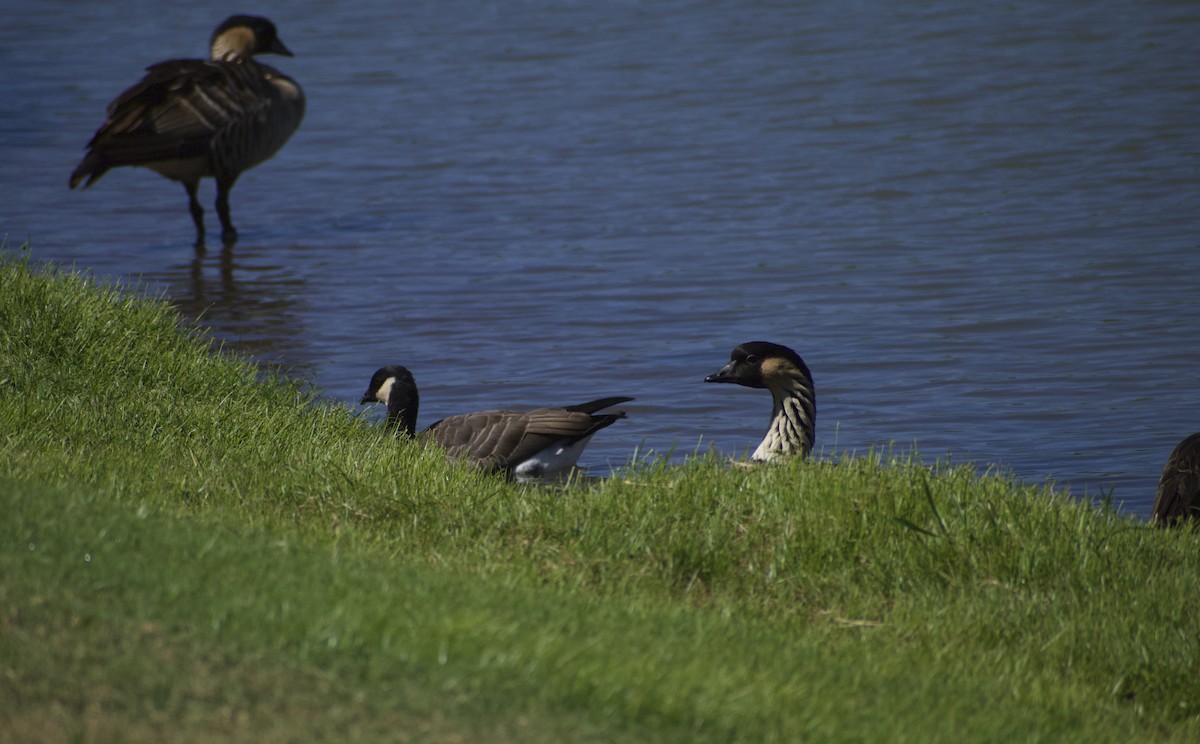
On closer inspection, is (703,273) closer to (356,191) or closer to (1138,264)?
(1138,264)

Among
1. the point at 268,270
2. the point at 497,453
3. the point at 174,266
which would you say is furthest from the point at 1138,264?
the point at 174,266

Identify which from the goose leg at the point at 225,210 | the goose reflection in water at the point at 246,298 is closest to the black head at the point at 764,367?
the goose reflection in water at the point at 246,298

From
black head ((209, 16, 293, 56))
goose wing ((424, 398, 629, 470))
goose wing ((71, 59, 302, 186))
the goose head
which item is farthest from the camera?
black head ((209, 16, 293, 56))

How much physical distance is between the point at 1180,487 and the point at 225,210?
37.7 feet

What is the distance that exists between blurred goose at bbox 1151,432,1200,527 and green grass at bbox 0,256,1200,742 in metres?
1.27

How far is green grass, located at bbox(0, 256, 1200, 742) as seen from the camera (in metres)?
3.79

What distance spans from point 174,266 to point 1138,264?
966 centimetres

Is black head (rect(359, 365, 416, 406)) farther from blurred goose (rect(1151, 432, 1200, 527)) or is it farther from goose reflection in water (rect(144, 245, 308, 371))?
blurred goose (rect(1151, 432, 1200, 527))

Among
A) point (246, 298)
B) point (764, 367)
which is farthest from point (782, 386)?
point (246, 298)

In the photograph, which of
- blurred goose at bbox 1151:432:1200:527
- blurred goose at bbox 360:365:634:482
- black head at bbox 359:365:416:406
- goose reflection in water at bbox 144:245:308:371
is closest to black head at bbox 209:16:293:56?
goose reflection in water at bbox 144:245:308:371

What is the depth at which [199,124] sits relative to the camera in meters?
15.3

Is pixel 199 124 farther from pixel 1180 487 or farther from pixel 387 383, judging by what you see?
pixel 1180 487

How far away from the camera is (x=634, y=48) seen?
25.9 meters

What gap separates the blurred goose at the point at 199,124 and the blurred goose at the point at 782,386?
851 cm
